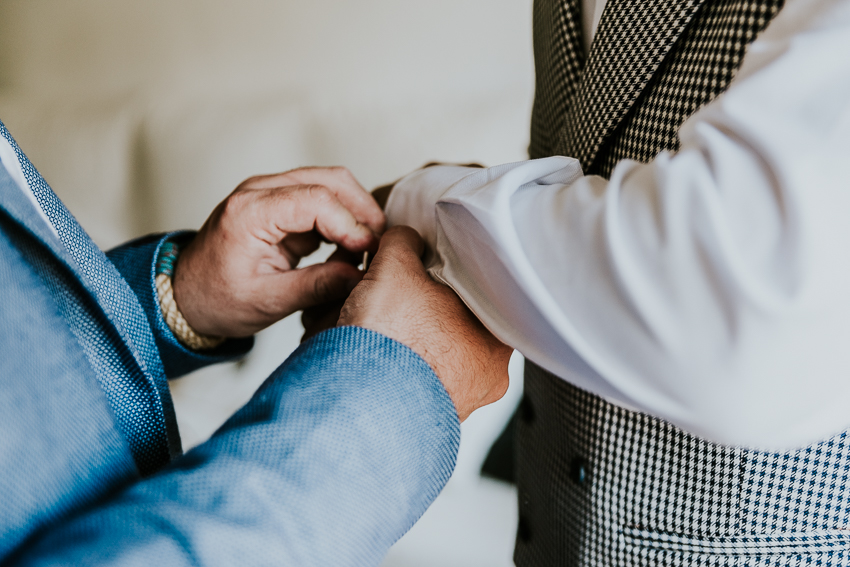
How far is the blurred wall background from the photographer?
885mm

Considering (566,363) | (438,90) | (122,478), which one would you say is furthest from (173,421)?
(438,90)

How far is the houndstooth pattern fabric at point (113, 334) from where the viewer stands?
0.34 meters

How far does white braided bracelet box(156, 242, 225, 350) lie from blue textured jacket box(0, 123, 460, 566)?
0.81 feet

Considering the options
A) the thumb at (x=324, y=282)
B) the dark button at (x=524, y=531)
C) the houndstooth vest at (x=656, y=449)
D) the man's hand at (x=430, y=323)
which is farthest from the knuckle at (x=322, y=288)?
the dark button at (x=524, y=531)

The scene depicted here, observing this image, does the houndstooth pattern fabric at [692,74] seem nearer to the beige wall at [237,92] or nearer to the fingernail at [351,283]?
the fingernail at [351,283]

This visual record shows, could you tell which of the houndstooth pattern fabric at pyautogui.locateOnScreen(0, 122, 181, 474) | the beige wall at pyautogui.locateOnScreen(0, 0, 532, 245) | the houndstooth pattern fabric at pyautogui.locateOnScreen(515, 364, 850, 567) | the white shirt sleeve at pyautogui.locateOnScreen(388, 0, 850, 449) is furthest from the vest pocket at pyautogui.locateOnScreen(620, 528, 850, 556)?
the beige wall at pyautogui.locateOnScreen(0, 0, 532, 245)

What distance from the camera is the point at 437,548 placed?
1139 millimetres

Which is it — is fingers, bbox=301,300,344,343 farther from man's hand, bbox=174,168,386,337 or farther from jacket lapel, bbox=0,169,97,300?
jacket lapel, bbox=0,169,97,300

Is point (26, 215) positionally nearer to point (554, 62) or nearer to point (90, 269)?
point (90, 269)

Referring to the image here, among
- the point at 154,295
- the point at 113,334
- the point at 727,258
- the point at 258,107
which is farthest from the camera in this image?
the point at 258,107

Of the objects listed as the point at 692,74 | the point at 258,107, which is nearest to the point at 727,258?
the point at 692,74

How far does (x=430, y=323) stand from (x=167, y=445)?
0.22 meters

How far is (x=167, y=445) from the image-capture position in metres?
0.39

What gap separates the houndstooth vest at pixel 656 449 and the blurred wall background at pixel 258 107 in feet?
1.24
